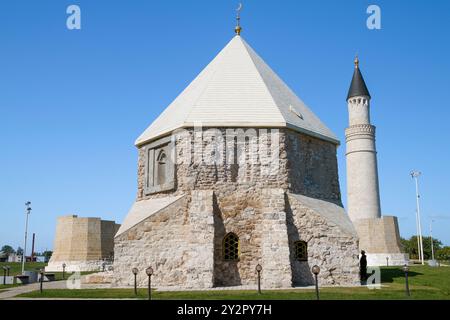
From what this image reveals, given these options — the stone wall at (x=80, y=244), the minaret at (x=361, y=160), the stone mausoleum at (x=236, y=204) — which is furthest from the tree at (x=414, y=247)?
the stone mausoleum at (x=236, y=204)

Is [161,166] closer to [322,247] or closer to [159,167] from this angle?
[159,167]

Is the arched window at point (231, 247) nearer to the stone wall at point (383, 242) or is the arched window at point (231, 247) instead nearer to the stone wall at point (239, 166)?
the stone wall at point (239, 166)

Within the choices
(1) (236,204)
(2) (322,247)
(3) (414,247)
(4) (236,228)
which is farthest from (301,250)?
(3) (414,247)

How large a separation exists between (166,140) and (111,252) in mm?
23368

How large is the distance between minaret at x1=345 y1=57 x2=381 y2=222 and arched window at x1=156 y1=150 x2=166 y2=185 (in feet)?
83.6

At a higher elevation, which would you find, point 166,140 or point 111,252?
point 166,140

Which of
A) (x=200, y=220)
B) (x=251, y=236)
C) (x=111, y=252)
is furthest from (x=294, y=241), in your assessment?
(x=111, y=252)

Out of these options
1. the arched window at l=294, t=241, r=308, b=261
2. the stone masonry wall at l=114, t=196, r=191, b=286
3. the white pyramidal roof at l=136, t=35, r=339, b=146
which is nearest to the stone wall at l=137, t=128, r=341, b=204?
the white pyramidal roof at l=136, t=35, r=339, b=146

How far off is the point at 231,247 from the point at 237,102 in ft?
21.6

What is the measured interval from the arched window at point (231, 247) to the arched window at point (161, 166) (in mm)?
4465

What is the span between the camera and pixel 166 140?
2047 cm

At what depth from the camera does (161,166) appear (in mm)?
21234

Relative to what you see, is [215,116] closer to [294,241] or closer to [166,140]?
[166,140]
